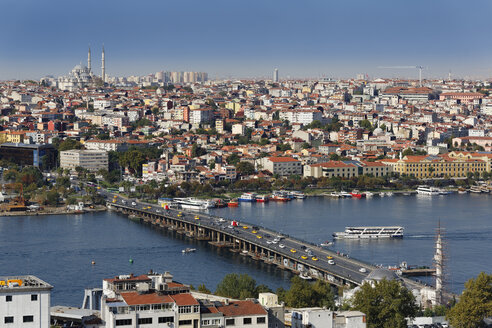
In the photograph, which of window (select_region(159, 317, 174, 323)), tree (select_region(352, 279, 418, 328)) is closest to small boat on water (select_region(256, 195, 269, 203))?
tree (select_region(352, 279, 418, 328))

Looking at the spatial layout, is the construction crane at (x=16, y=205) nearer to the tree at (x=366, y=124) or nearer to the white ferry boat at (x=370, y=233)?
the white ferry boat at (x=370, y=233)

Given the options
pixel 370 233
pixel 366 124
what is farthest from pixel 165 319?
pixel 366 124

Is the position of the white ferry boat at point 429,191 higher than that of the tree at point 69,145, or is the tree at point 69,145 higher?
the tree at point 69,145

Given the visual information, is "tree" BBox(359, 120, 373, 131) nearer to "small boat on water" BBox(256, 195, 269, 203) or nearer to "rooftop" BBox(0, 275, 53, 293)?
"small boat on water" BBox(256, 195, 269, 203)

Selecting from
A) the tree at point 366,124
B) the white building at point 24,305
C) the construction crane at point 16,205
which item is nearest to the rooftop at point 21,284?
the white building at point 24,305

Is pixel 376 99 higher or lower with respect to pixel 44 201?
higher

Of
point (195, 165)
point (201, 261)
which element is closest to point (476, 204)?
point (195, 165)

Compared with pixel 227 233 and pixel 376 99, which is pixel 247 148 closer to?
pixel 227 233
